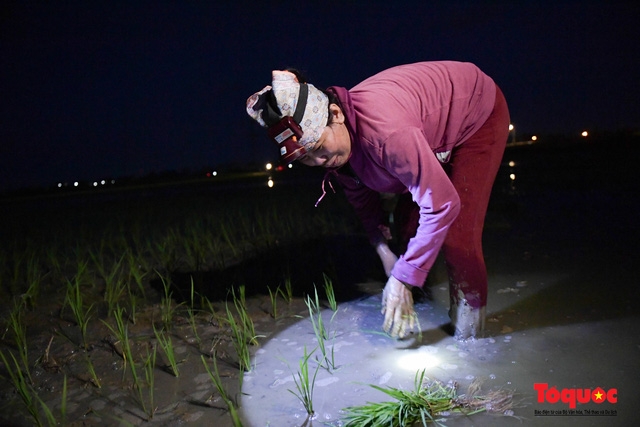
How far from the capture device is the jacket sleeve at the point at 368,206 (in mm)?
2271

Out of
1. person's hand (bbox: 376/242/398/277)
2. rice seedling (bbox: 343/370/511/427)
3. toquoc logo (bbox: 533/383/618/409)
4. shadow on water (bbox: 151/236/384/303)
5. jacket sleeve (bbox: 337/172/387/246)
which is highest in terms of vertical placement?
jacket sleeve (bbox: 337/172/387/246)

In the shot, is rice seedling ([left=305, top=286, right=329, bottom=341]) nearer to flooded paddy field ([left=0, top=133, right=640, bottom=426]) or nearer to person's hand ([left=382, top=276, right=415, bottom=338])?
flooded paddy field ([left=0, top=133, right=640, bottom=426])

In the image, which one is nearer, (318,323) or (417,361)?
(417,361)

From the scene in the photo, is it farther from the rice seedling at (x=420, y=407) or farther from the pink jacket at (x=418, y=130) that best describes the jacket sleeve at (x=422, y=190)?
the rice seedling at (x=420, y=407)

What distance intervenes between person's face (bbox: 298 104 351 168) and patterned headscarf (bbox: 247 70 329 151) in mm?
34

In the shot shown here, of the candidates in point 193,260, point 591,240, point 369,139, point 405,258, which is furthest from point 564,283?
point 193,260

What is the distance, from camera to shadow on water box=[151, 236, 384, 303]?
306cm

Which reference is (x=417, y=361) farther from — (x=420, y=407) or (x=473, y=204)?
(x=473, y=204)

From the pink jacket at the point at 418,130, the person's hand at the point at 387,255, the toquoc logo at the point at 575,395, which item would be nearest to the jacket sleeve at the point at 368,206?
the person's hand at the point at 387,255

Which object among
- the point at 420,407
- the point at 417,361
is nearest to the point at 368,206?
the point at 417,361

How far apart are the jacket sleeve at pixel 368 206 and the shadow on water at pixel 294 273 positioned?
0.66 metres

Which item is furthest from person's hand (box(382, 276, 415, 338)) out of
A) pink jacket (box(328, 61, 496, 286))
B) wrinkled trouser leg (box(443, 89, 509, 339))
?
wrinkled trouser leg (box(443, 89, 509, 339))

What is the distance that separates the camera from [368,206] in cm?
234

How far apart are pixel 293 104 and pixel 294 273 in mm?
2112
